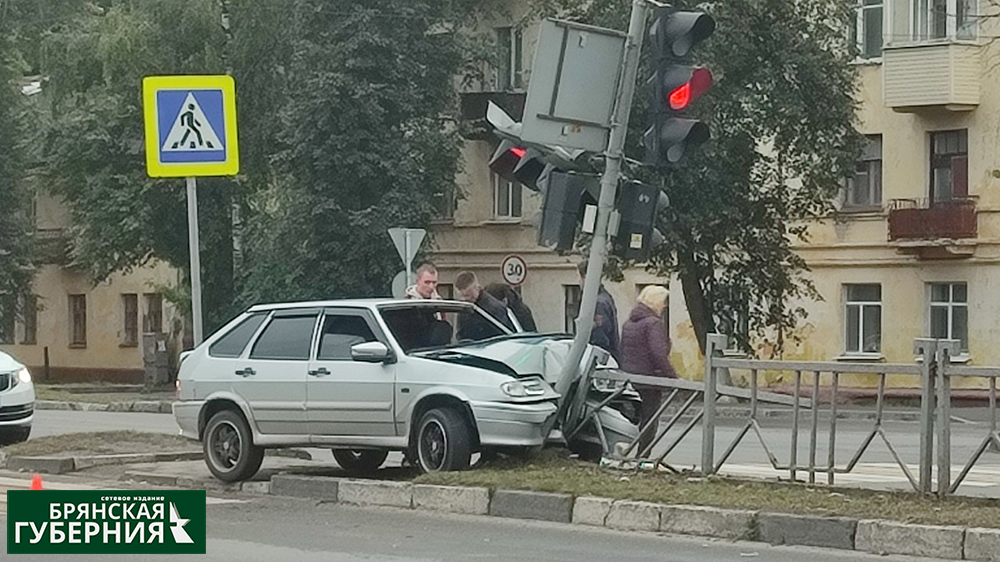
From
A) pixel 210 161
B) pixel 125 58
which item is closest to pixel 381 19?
→ pixel 125 58

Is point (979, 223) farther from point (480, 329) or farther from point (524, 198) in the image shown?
point (480, 329)

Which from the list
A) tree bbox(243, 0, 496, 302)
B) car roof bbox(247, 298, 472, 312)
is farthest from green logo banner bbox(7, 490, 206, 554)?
tree bbox(243, 0, 496, 302)

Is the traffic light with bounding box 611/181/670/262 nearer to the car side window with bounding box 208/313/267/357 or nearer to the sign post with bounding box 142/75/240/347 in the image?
the car side window with bounding box 208/313/267/357

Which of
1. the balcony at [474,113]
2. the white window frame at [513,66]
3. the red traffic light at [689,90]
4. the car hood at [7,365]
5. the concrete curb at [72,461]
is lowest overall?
the concrete curb at [72,461]

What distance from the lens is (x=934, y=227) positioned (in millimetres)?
40625

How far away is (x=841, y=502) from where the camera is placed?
13367mm

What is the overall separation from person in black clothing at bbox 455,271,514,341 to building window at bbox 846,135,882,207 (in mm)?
24269

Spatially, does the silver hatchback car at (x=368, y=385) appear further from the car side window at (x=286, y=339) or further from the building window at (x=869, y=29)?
the building window at (x=869, y=29)

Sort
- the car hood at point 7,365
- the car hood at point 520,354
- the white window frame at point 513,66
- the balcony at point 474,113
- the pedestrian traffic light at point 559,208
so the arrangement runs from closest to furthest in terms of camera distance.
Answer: the pedestrian traffic light at point 559,208
the car hood at point 520,354
the car hood at point 7,365
the balcony at point 474,113
the white window frame at point 513,66

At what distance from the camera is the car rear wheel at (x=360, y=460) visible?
1802cm

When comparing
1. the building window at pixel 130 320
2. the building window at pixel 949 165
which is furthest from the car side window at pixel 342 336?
the building window at pixel 130 320

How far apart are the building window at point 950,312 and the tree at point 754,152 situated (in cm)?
341

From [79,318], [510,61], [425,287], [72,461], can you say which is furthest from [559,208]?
[79,318]

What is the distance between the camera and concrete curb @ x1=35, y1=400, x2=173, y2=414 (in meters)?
37.2
